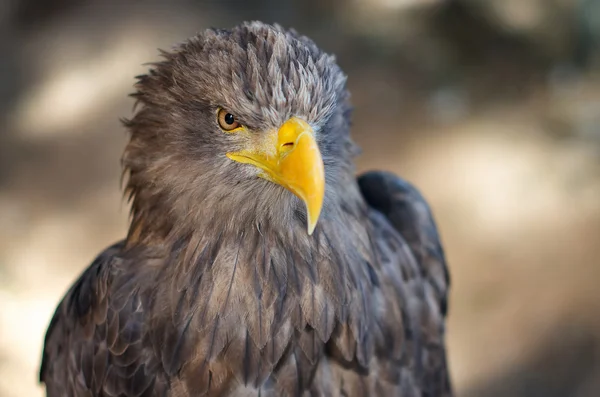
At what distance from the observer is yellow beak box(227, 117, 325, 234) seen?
5.74 feet

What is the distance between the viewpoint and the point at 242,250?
6.63ft

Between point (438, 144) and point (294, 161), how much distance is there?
361 cm

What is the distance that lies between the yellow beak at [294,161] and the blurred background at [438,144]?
2.83 m

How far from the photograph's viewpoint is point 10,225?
204 inches

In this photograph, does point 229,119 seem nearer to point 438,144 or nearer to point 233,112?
point 233,112

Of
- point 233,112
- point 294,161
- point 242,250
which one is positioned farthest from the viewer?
point 242,250

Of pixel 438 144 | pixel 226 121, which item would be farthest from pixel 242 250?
pixel 438 144

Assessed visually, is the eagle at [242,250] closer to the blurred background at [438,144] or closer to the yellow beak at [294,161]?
the yellow beak at [294,161]

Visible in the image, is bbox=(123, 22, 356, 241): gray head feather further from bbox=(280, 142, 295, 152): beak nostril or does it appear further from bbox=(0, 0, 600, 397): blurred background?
bbox=(0, 0, 600, 397): blurred background

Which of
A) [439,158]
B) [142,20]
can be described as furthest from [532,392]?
[142,20]

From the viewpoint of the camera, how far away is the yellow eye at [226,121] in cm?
190

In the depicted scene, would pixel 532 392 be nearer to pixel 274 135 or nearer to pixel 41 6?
pixel 274 135

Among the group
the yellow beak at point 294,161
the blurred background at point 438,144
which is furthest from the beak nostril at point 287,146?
the blurred background at point 438,144

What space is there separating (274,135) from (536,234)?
3.28m
